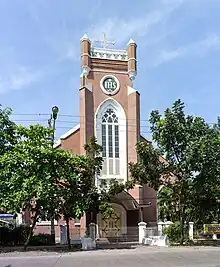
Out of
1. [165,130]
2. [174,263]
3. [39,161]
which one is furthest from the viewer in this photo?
[165,130]

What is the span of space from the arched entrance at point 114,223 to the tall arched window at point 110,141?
3.31 m

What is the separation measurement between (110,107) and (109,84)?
2.17 metres

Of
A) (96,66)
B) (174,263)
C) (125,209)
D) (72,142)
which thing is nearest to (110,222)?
(125,209)

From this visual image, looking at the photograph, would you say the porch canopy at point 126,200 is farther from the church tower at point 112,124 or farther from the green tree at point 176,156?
the green tree at point 176,156

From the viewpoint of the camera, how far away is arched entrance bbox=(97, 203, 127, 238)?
3906 cm

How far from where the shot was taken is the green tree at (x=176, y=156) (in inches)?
1115

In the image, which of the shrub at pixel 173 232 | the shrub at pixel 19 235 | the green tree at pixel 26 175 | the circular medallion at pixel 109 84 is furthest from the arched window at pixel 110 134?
the green tree at pixel 26 175

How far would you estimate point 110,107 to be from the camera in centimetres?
4162

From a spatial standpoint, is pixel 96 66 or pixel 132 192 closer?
→ pixel 132 192

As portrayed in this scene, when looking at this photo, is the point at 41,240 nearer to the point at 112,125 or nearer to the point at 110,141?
the point at 110,141

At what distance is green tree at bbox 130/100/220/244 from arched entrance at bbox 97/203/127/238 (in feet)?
33.3

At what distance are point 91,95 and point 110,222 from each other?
11548mm

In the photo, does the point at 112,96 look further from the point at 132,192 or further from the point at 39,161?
the point at 39,161

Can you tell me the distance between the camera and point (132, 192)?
128 feet
